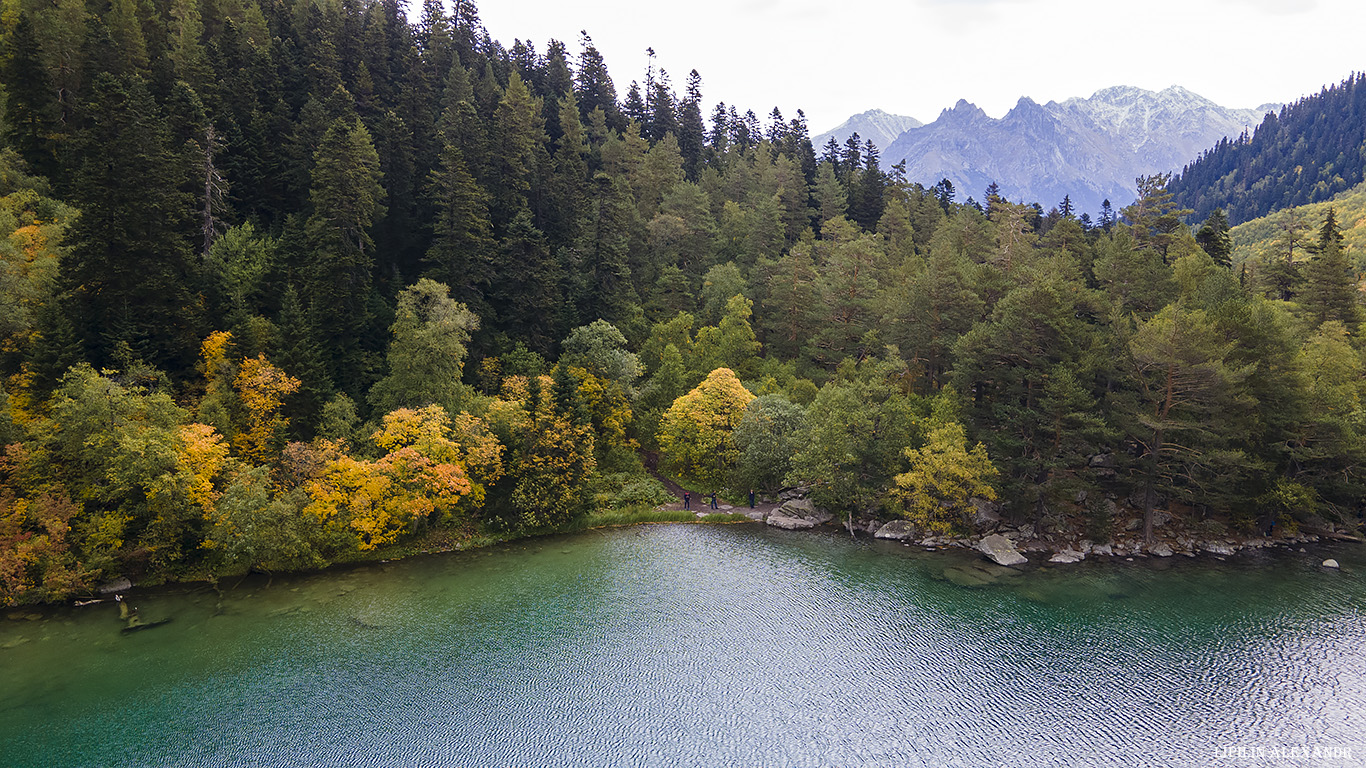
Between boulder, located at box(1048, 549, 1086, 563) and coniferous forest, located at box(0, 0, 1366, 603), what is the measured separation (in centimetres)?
328

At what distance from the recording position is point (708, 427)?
60.6 meters

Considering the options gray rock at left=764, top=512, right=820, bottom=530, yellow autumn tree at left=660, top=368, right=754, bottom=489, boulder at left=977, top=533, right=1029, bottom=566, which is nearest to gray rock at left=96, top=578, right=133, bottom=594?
yellow autumn tree at left=660, top=368, right=754, bottom=489

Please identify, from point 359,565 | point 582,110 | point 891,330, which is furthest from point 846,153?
point 359,565

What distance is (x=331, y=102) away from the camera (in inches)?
2685

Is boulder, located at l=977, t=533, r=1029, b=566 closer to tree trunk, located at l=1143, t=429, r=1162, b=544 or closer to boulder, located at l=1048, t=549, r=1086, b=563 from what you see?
boulder, located at l=1048, t=549, r=1086, b=563

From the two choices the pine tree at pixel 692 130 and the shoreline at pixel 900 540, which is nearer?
the shoreline at pixel 900 540

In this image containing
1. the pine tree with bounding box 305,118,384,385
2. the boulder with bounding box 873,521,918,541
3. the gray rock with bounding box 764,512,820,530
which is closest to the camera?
the boulder with bounding box 873,521,918,541

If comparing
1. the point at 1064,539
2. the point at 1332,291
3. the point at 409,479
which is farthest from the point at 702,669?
the point at 1332,291

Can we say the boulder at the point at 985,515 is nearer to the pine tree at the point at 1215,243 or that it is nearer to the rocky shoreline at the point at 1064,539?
the rocky shoreline at the point at 1064,539

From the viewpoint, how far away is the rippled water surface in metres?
27.3

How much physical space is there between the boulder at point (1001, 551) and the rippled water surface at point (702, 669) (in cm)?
268

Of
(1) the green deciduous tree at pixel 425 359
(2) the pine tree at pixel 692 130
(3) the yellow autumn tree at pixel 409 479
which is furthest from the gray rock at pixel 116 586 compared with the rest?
(2) the pine tree at pixel 692 130

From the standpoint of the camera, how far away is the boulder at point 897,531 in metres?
51.8

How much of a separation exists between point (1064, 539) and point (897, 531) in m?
12.4
